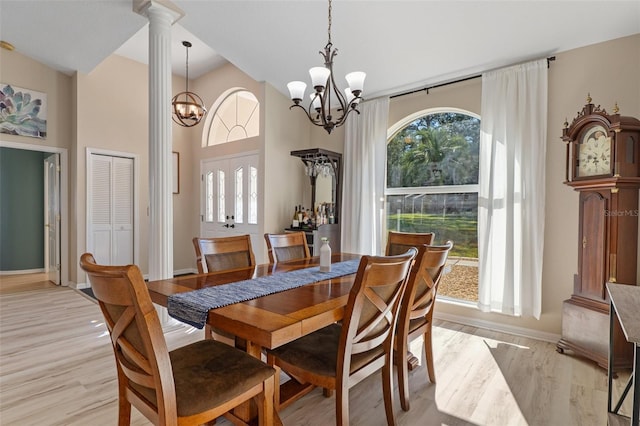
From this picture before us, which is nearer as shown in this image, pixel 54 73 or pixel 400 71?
pixel 400 71

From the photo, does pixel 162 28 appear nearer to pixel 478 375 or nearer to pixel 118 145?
pixel 118 145

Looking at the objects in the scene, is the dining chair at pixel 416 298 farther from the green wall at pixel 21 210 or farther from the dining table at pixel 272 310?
the green wall at pixel 21 210

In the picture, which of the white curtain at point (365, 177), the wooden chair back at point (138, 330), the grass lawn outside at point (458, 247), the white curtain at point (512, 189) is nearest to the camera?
the wooden chair back at point (138, 330)

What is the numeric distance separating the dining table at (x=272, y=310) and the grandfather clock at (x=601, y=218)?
6.57ft

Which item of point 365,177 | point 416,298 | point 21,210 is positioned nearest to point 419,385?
point 416,298

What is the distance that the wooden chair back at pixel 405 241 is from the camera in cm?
280

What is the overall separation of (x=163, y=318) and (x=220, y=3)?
3.20 metres

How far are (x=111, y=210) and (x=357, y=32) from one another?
4589 mm

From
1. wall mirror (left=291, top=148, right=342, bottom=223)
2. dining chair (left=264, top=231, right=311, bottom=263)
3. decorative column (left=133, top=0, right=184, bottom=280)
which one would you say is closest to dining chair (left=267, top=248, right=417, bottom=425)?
dining chair (left=264, top=231, right=311, bottom=263)

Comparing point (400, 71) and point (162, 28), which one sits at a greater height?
point (162, 28)

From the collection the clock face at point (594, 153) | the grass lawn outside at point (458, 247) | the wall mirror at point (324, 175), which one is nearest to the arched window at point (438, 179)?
the grass lawn outside at point (458, 247)

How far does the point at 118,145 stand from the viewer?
17.3 feet

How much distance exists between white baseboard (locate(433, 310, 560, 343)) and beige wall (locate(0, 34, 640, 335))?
1.3 inches

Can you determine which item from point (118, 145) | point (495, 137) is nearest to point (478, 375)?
point (495, 137)
